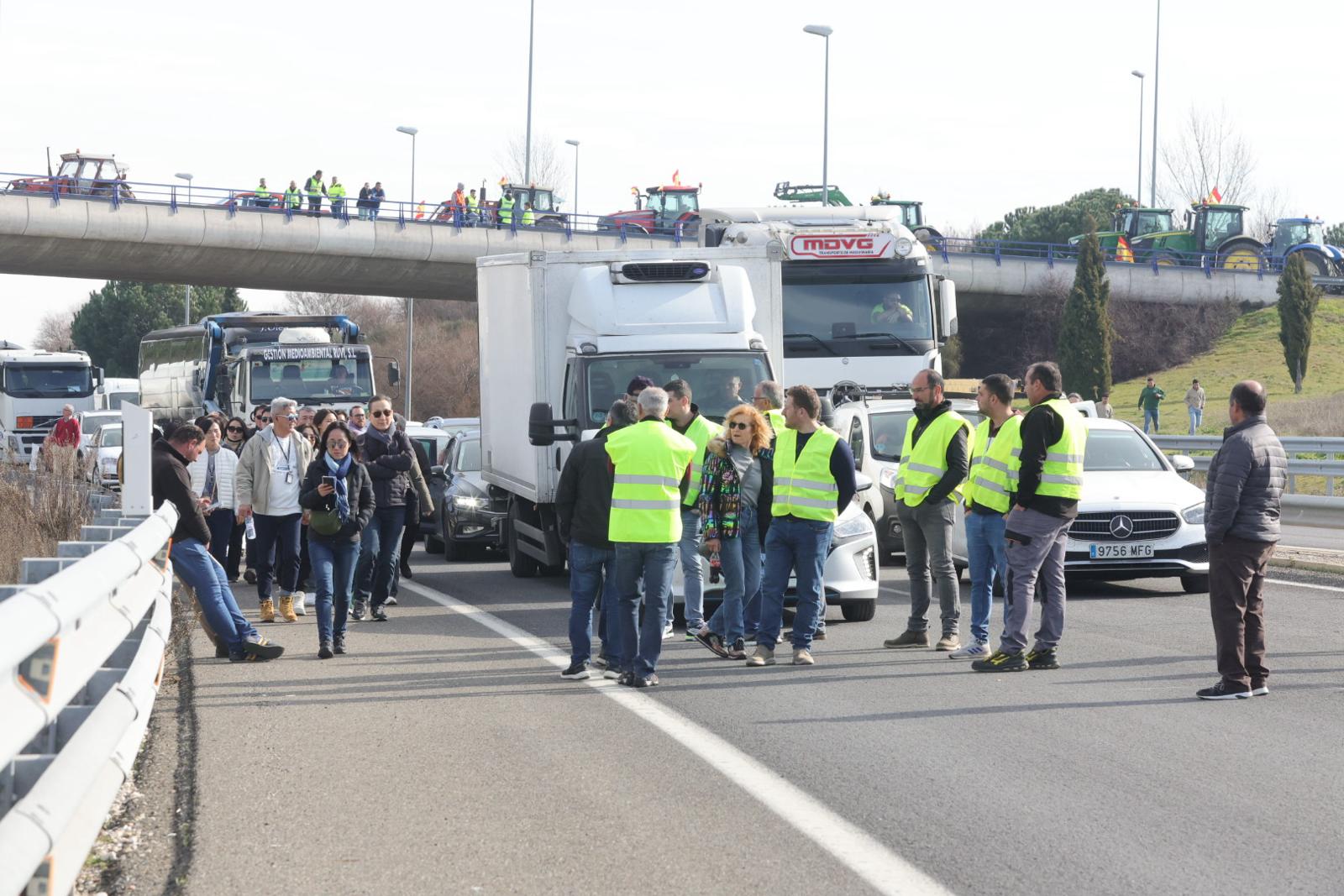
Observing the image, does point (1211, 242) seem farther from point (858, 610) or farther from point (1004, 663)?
point (1004, 663)

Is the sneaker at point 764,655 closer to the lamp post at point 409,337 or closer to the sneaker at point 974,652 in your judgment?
the sneaker at point 974,652

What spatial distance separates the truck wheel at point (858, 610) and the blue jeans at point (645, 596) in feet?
11.2

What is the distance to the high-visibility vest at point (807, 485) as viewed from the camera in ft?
34.5

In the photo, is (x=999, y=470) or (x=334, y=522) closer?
(x=999, y=470)

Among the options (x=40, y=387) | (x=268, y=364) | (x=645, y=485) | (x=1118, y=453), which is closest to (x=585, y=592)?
(x=645, y=485)

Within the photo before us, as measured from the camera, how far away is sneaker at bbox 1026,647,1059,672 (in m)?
10.3

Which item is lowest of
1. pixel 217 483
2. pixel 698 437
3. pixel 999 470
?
pixel 217 483

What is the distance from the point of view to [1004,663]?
400 inches

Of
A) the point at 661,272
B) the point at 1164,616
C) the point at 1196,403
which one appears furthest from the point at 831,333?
the point at 1196,403

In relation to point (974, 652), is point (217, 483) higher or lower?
higher

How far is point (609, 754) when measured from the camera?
7.59m

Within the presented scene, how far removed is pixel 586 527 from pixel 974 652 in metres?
2.62

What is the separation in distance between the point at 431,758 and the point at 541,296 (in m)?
8.52

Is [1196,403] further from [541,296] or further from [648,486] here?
[648,486]
